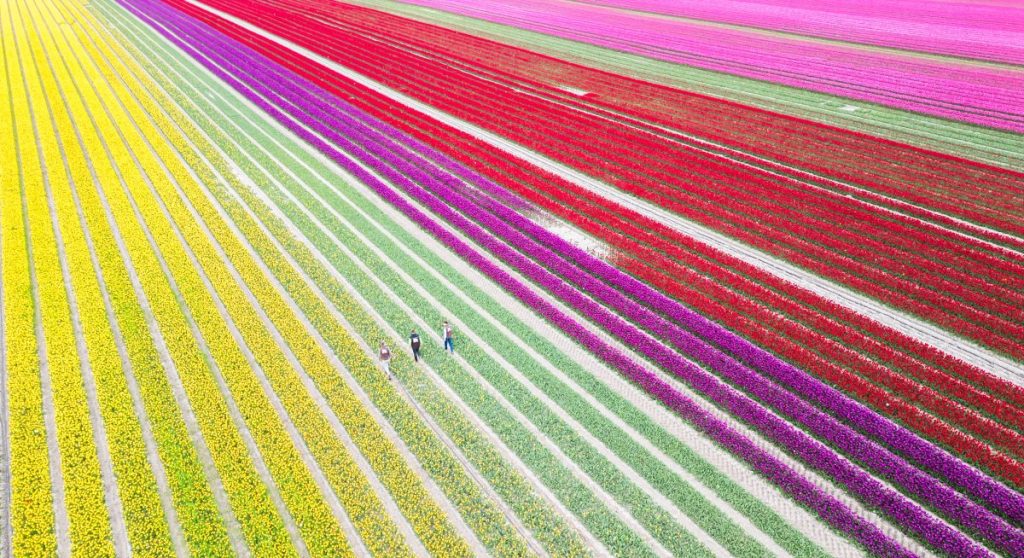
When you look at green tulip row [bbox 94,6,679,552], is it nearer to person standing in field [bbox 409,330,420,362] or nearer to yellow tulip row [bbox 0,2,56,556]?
person standing in field [bbox 409,330,420,362]

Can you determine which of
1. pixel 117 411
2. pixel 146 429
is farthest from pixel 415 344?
pixel 117 411

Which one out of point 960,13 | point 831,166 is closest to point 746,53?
point 831,166

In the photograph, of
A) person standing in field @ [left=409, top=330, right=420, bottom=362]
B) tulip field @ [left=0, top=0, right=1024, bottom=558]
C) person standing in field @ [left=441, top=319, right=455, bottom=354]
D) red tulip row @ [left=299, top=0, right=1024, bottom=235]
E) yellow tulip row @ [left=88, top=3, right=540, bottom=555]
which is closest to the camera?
yellow tulip row @ [left=88, top=3, right=540, bottom=555]

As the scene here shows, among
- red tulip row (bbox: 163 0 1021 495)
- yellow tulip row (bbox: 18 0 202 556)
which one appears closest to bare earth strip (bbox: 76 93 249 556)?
yellow tulip row (bbox: 18 0 202 556)

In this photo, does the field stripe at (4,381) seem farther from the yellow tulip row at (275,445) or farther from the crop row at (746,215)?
the crop row at (746,215)

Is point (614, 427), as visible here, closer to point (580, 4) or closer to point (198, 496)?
point (198, 496)

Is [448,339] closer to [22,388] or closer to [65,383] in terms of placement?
[65,383]
